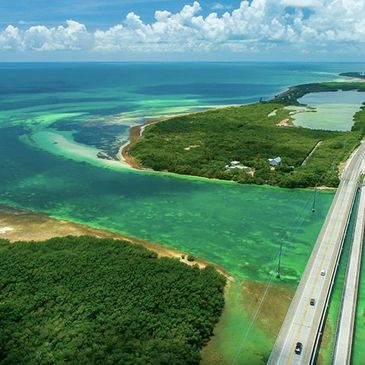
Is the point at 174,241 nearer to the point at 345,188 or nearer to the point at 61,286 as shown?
the point at 61,286

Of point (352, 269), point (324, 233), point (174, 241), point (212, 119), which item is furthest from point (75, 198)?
point (212, 119)

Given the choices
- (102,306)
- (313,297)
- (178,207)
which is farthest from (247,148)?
(102,306)

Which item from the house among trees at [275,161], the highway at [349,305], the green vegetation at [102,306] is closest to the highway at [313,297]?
the highway at [349,305]

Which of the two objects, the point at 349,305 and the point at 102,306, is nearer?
the point at 102,306

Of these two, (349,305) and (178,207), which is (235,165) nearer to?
(178,207)

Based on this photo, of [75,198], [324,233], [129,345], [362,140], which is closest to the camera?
[129,345]

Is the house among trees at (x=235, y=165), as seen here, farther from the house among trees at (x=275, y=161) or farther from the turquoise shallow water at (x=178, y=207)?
the turquoise shallow water at (x=178, y=207)

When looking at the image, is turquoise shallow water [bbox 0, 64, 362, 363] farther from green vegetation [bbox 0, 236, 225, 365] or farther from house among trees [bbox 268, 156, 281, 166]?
house among trees [bbox 268, 156, 281, 166]
